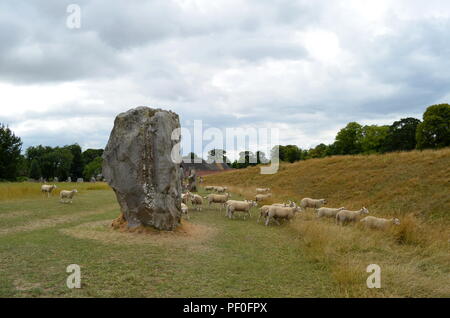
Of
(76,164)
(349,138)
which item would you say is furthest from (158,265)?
(76,164)

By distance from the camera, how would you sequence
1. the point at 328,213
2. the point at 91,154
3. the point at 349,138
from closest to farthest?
1. the point at 328,213
2. the point at 349,138
3. the point at 91,154

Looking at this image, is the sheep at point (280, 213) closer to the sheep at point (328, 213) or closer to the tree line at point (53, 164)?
the sheep at point (328, 213)

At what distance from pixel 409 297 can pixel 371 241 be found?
467 cm

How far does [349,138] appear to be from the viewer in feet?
248

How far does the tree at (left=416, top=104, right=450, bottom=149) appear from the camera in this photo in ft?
169

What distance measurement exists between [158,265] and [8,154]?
50428 mm

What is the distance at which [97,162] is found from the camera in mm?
98250

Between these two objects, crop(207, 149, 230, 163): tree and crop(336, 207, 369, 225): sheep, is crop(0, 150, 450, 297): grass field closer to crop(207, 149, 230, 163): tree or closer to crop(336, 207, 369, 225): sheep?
crop(336, 207, 369, 225): sheep

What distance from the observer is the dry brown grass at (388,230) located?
25.1ft

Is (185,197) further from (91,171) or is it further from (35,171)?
(91,171)

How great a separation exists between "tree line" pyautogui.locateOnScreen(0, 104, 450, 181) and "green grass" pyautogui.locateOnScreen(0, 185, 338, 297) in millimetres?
44142

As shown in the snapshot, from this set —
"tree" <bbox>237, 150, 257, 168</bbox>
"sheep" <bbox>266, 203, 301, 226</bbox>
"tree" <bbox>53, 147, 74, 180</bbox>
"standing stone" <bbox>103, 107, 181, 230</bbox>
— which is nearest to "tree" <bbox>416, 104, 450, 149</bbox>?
"sheep" <bbox>266, 203, 301, 226</bbox>
